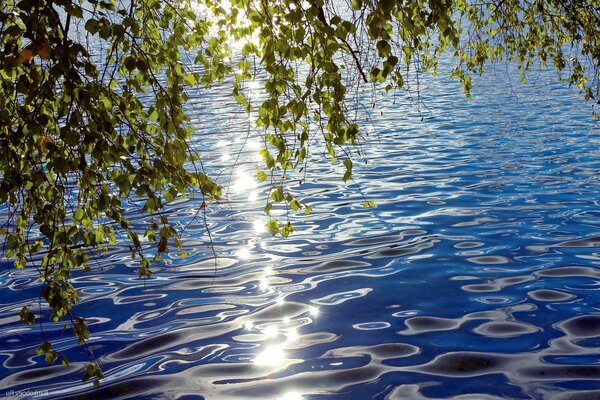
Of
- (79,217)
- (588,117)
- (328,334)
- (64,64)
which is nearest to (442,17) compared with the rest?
(64,64)

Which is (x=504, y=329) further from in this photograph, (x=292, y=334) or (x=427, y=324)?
(x=292, y=334)

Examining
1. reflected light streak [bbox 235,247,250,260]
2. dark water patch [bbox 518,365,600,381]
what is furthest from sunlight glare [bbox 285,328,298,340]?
reflected light streak [bbox 235,247,250,260]

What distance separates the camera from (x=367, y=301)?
10055mm

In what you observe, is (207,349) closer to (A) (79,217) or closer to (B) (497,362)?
(B) (497,362)

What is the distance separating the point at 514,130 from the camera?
2244cm

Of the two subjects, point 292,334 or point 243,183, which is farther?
point 243,183

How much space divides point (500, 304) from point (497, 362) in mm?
1766

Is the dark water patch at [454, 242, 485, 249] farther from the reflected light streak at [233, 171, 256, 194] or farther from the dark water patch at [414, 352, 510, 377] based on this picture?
the reflected light streak at [233, 171, 256, 194]

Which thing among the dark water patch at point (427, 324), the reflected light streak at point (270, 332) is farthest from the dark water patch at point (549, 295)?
the reflected light streak at point (270, 332)

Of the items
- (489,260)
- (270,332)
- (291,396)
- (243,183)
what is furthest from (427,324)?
(243,183)

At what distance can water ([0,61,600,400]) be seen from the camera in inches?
310

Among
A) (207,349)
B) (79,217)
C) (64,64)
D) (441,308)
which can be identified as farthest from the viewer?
(441,308)

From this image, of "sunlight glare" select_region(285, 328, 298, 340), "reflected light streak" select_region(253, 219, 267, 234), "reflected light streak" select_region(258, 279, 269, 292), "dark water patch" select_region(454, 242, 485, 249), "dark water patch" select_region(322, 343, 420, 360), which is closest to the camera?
"dark water patch" select_region(322, 343, 420, 360)

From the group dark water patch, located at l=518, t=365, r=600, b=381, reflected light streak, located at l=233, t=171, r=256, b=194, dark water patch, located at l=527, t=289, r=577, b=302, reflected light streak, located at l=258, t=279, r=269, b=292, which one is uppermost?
reflected light streak, located at l=233, t=171, r=256, b=194
